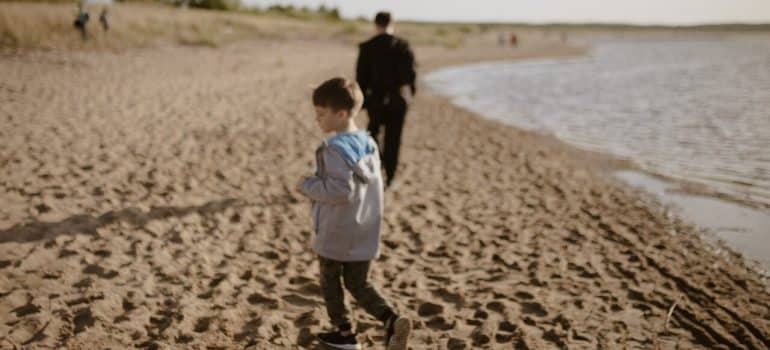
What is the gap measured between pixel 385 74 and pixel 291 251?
209 centimetres

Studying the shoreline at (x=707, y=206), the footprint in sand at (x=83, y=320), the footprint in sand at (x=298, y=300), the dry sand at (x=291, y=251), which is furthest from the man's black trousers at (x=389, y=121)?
the shoreline at (x=707, y=206)

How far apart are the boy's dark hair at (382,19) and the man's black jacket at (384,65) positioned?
0.11m

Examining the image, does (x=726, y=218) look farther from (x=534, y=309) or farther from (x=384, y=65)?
(x=384, y=65)

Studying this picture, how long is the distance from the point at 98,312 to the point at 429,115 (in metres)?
9.99

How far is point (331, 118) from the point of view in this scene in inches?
102

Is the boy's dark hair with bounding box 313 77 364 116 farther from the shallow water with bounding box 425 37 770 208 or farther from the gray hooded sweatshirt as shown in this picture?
the shallow water with bounding box 425 37 770 208

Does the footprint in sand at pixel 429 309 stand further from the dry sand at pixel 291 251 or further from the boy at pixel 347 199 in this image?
the boy at pixel 347 199

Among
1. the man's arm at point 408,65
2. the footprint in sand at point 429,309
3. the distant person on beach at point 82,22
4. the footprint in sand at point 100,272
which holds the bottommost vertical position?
the footprint in sand at point 429,309

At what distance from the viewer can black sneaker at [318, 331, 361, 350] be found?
310 centimetres

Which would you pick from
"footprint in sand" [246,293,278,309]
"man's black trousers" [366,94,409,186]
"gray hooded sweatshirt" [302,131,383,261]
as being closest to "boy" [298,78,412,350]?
"gray hooded sweatshirt" [302,131,383,261]

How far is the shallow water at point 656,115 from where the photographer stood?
8555 millimetres

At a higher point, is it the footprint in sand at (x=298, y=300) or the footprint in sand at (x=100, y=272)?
A: the footprint in sand at (x=100, y=272)

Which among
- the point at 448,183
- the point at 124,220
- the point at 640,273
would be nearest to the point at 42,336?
the point at 124,220

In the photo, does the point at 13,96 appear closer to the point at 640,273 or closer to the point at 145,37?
the point at 640,273
